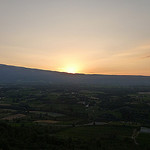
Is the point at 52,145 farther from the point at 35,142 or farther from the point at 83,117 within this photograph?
the point at 83,117

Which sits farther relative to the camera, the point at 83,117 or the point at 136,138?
the point at 83,117

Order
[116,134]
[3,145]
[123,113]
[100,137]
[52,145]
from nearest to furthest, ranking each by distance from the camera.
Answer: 1. [3,145]
2. [52,145]
3. [100,137]
4. [116,134]
5. [123,113]

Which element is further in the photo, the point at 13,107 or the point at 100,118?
the point at 13,107

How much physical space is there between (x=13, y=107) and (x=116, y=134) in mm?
89565

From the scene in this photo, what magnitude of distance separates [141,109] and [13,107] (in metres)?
98.8

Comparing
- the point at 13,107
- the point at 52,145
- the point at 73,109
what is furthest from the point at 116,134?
the point at 13,107

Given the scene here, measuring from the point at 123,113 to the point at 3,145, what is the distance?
87.9 meters

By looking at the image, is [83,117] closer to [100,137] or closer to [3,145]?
[100,137]

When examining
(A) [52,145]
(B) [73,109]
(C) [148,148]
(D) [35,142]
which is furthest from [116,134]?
(B) [73,109]

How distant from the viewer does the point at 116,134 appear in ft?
222

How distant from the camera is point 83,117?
335 feet

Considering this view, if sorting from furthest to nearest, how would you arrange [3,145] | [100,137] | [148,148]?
[100,137]
[148,148]
[3,145]

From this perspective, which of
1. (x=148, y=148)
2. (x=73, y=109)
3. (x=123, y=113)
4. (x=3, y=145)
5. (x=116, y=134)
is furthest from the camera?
(x=73, y=109)

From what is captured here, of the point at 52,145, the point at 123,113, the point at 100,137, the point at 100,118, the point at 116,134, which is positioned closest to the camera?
the point at 52,145
